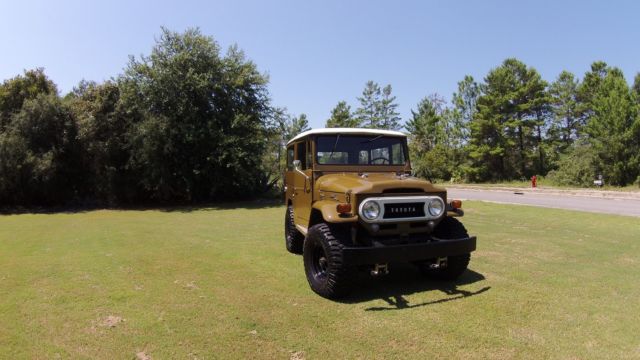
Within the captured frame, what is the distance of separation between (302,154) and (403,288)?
2.64m

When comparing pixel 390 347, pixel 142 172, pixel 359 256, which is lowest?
pixel 390 347

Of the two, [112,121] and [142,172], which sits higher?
[112,121]

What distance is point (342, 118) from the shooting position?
5103cm

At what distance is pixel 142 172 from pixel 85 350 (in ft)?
58.9

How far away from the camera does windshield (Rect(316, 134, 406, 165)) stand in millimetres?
6102

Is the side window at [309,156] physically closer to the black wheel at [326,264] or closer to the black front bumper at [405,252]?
the black wheel at [326,264]

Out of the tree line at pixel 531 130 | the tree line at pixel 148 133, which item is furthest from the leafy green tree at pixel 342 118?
the tree line at pixel 148 133

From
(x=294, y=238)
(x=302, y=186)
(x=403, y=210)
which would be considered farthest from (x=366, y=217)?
(x=294, y=238)

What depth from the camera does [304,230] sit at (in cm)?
627

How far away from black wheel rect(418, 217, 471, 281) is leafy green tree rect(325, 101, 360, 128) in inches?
1768

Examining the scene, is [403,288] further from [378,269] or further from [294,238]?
[294,238]

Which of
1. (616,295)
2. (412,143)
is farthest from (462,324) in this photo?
(412,143)

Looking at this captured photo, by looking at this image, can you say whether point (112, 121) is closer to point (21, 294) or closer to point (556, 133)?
point (21, 294)

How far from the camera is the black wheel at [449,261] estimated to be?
5.32 metres
